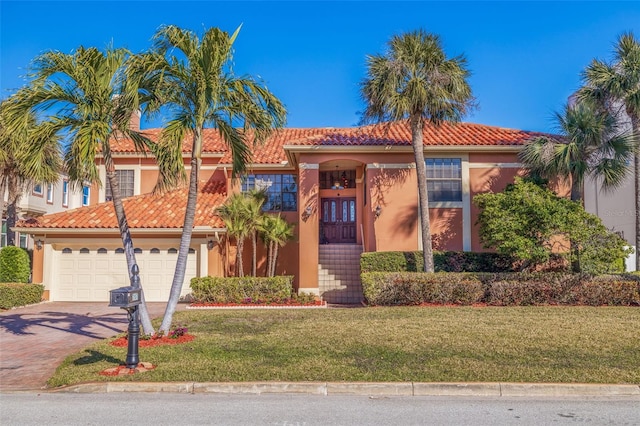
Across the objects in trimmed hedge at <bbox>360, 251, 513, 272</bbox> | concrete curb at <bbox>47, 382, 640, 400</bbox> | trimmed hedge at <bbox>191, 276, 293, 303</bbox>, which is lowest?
concrete curb at <bbox>47, 382, 640, 400</bbox>

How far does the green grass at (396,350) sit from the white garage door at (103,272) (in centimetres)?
568

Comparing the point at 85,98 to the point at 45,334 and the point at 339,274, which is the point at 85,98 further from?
the point at 339,274

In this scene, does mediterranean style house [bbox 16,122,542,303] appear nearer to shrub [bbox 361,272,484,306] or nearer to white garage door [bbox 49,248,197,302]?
white garage door [bbox 49,248,197,302]

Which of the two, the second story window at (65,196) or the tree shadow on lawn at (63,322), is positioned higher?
the second story window at (65,196)

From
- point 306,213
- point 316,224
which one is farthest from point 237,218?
point 316,224

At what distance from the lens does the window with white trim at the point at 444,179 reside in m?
18.1

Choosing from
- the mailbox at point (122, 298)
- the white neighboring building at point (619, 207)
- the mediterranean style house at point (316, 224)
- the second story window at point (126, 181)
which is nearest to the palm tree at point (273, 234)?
the mediterranean style house at point (316, 224)

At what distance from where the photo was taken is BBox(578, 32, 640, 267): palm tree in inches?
642

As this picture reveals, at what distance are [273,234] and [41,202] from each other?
18384 mm

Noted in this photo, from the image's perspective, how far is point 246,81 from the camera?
950 cm

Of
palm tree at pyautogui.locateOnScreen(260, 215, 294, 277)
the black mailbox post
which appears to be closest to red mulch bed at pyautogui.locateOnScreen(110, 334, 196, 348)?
the black mailbox post

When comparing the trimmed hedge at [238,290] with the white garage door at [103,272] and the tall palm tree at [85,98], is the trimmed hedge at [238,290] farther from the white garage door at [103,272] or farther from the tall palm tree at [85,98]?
the tall palm tree at [85,98]

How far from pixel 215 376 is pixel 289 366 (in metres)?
1.10

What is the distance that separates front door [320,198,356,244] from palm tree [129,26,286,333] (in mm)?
11699
